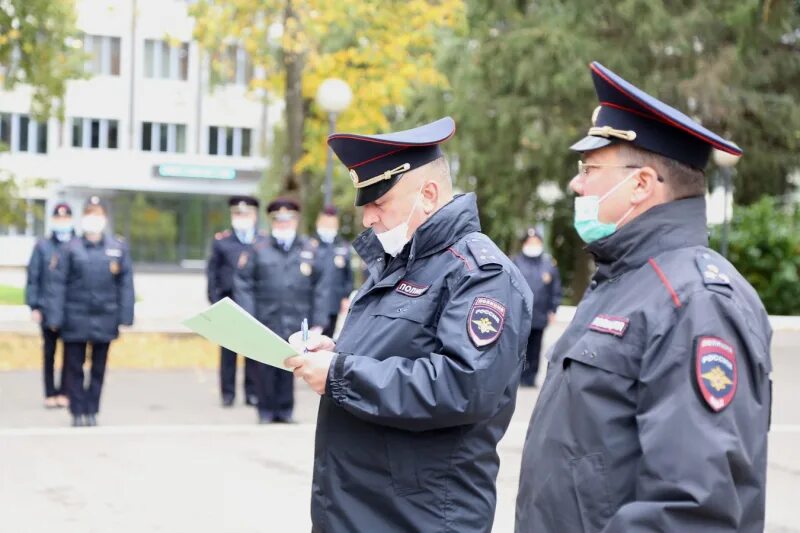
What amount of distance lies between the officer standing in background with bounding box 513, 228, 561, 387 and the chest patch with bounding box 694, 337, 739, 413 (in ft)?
35.8

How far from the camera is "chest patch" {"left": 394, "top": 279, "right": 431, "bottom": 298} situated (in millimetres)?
3416

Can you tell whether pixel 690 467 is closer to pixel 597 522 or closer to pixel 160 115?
pixel 597 522

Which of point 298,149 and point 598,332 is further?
point 298,149

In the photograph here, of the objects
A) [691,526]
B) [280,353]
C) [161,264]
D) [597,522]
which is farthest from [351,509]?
[161,264]

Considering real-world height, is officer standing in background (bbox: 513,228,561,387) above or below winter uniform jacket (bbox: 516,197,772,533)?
below

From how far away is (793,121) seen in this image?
24000 millimetres

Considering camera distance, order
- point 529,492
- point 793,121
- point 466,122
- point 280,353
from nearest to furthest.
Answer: point 529,492 < point 280,353 < point 793,121 < point 466,122

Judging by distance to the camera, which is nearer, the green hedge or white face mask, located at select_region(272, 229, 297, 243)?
white face mask, located at select_region(272, 229, 297, 243)

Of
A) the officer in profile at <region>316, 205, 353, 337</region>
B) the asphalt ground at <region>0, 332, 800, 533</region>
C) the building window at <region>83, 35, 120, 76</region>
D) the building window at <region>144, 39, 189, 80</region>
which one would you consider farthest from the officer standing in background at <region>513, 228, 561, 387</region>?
the building window at <region>83, 35, 120, 76</region>

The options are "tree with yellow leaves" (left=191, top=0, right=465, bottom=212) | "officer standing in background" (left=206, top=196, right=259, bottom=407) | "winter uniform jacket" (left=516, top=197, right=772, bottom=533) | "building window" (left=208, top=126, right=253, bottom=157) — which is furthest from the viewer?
"building window" (left=208, top=126, right=253, bottom=157)

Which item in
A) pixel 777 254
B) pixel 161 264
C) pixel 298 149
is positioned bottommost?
pixel 161 264

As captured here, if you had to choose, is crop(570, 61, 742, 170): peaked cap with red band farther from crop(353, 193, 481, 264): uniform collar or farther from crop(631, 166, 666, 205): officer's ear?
crop(353, 193, 481, 264): uniform collar

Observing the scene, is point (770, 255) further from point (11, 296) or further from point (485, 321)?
point (485, 321)

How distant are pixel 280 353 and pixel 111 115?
171 ft
